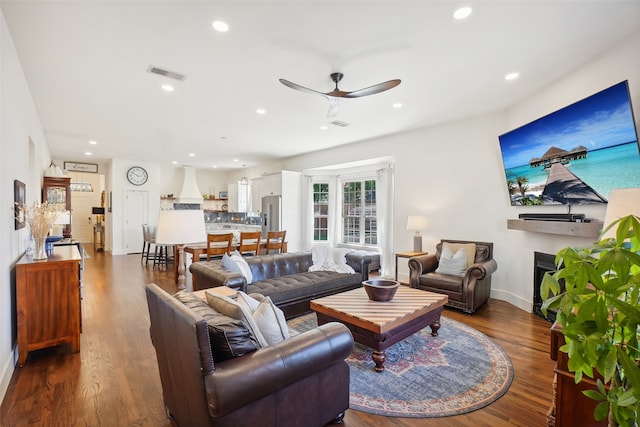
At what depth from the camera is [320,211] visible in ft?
25.7

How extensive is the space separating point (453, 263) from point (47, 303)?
15.3 feet

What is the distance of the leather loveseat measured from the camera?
3.37 meters

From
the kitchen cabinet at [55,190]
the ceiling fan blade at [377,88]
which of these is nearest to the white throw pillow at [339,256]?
the ceiling fan blade at [377,88]

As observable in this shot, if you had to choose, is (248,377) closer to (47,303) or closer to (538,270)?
(47,303)

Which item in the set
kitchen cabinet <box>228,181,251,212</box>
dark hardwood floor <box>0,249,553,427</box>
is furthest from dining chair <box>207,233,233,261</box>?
kitchen cabinet <box>228,181,251,212</box>

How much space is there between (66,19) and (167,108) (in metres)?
1.98

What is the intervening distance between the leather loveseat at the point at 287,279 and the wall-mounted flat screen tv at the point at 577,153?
2303 mm

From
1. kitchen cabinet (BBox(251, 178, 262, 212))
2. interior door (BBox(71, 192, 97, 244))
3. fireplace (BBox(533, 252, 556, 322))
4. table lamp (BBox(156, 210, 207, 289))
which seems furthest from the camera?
interior door (BBox(71, 192, 97, 244))

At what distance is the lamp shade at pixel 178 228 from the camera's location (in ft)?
9.45

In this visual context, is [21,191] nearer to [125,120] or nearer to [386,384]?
[125,120]

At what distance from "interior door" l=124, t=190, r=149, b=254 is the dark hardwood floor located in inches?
211

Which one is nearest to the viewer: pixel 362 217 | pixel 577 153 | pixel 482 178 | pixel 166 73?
pixel 577 153

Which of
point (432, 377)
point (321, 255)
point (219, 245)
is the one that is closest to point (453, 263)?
point (321, 255)

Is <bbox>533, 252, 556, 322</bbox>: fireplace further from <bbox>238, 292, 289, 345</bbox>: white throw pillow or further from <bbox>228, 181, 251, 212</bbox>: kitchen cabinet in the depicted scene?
<bbox>228, 181, 251, 212</bbox>: kitchen cabinet
